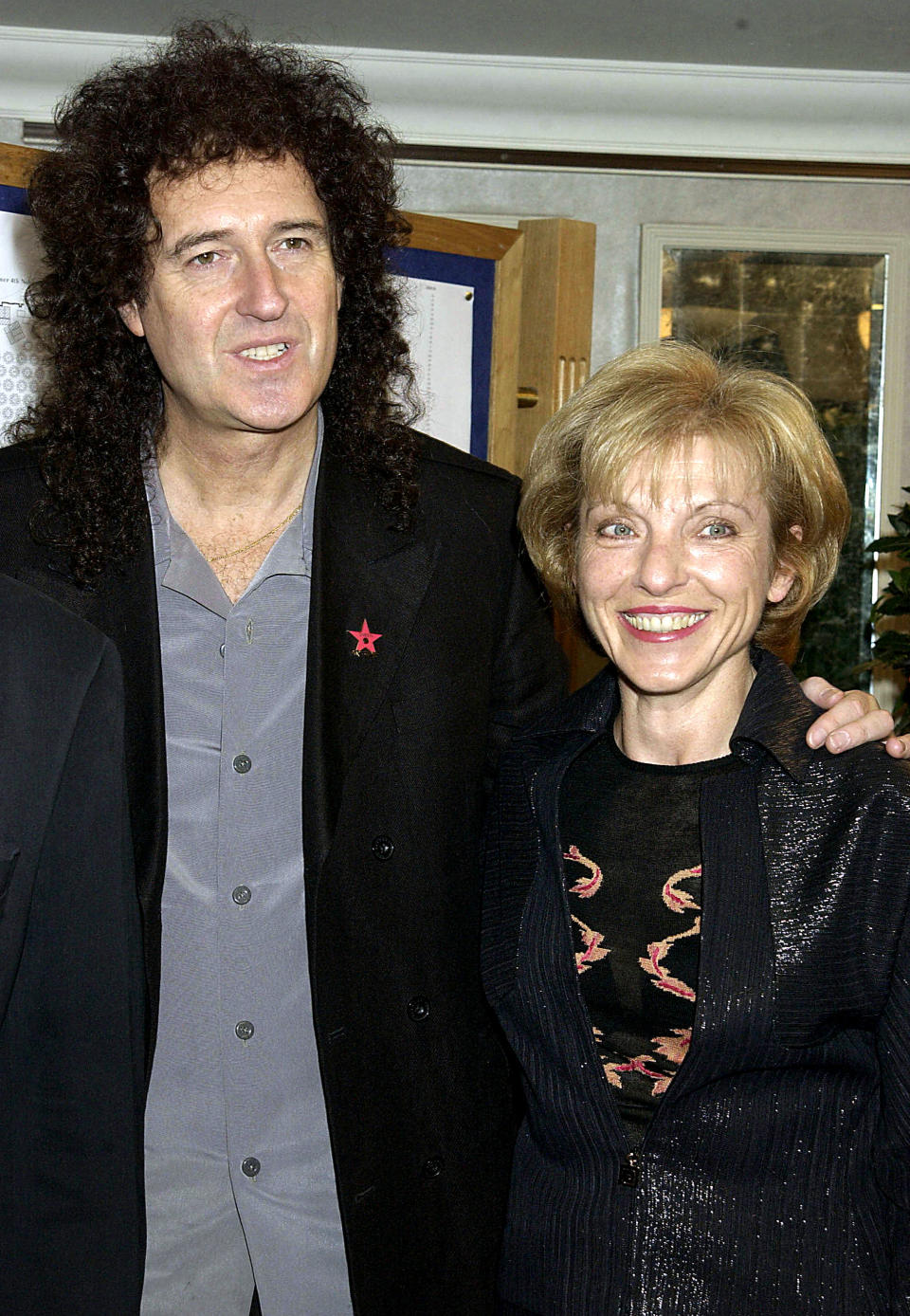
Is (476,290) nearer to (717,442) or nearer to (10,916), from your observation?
(717,442)

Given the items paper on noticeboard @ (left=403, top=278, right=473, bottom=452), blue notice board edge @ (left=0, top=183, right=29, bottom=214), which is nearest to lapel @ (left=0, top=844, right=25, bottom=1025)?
blue notice board edge @ (left=0, top=183, right=29, bottom=214)

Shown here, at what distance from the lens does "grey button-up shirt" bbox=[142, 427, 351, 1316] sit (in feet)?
4.95

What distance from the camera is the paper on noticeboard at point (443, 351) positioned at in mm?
2338

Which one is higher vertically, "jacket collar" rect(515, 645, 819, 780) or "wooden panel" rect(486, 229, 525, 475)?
"wooden panel" rect(486, 229, 525, 475)

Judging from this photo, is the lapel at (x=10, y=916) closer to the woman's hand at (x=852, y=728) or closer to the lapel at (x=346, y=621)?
the lapel at (x=346, y=621)

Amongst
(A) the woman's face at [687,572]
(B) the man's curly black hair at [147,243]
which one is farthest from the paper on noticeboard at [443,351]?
(A) the woman's face at [687,572]

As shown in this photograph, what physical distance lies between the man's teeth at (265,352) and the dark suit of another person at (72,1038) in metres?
0.48

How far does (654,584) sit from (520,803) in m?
0.34

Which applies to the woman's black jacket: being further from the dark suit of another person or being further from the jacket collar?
the dark suit of another person

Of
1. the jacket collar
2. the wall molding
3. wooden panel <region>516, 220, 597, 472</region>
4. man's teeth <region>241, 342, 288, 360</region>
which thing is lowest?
the jacket collar

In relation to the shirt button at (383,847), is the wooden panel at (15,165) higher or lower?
higher

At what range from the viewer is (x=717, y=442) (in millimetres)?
1462

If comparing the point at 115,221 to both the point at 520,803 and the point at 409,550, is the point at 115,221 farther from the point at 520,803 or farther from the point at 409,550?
the point at 520,803

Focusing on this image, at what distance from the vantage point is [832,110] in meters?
5.00
